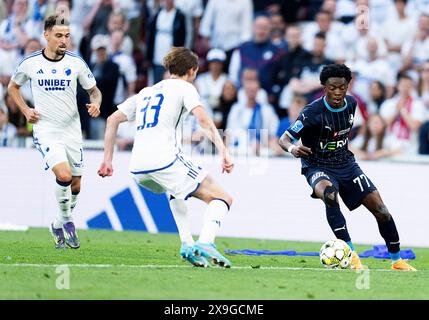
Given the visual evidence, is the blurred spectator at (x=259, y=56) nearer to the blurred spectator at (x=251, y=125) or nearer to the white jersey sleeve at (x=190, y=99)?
the blurred spectator at (x=251, y=125)

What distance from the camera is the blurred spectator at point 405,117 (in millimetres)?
19203

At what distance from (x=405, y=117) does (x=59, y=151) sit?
7.47 metres

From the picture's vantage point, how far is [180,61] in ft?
37.3

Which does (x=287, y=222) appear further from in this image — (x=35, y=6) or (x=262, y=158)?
(x=35, y=6)

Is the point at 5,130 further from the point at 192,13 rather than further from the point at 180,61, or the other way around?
the point at 180,61

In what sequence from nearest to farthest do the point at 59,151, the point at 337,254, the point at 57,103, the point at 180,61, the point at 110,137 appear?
the point at 180,61 → the point at 110,137 → the point at 337,254 → the point at 59,151 → the point at 57,103

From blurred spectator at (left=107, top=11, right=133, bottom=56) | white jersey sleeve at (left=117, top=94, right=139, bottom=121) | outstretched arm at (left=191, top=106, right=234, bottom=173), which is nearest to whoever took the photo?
outstretched arm at (left=191, top=106, right=234, bottom=173)

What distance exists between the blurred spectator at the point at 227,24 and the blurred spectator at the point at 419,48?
3173mm

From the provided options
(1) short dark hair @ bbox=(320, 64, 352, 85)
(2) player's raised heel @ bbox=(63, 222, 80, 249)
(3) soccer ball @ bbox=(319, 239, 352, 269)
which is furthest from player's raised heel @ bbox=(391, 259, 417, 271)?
(2) player's raised heel @ bbox=(63, 222, 80, 249)

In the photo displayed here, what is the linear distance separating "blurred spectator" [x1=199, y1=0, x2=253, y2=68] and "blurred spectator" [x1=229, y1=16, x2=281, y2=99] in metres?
0.23

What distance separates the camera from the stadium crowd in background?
19531mm

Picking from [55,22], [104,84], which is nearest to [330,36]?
[104,84]

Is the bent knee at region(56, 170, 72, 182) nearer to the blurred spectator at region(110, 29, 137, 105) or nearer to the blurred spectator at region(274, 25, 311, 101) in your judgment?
the blurred spectator at region(274, 25, 311, 101)
